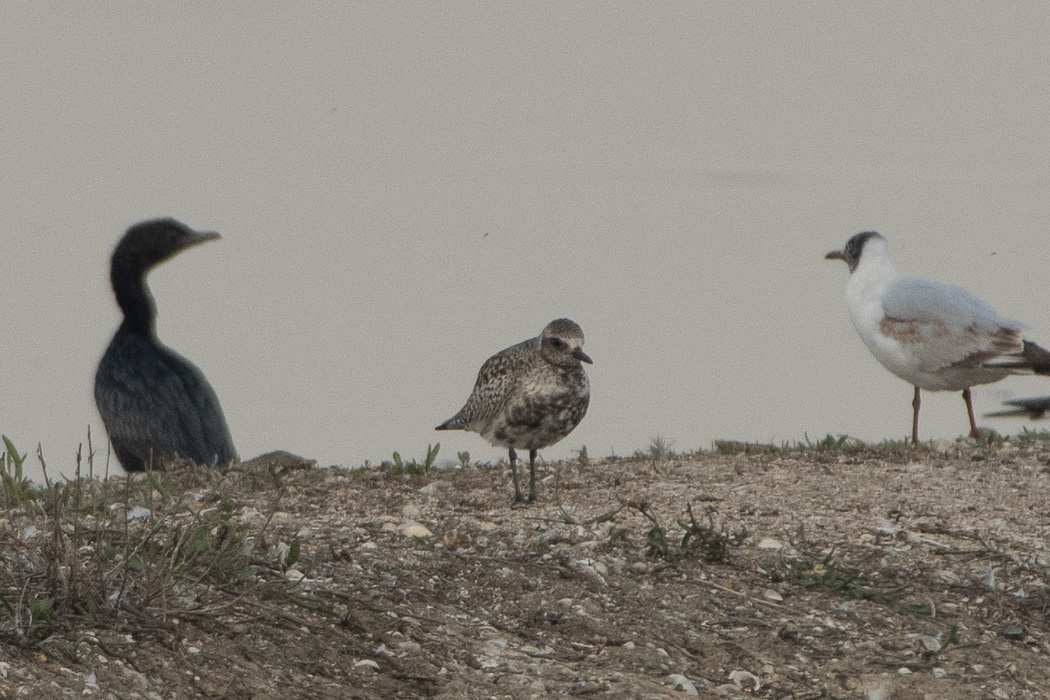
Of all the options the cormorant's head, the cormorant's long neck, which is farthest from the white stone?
the cormorant's head

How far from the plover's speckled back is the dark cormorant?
Answer: 2192mm

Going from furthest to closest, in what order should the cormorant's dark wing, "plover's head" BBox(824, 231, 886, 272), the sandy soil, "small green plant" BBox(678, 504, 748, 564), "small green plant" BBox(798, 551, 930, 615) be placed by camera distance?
"plover's head" BBox(824, 231, 886, 272)
the cormorant's dark wing
"small green plant" BBox(678, 504, 748, 564)
"small green plant" BBox(798, 551, 930, 615)
the sandy soil

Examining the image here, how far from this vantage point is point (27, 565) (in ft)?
15.2

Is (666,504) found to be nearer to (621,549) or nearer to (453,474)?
(621,549)

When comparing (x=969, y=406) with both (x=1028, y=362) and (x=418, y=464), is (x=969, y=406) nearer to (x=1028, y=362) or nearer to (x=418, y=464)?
(x=1028, y=362)

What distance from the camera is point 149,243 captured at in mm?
10055

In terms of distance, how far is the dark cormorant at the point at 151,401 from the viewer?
8.53 metres

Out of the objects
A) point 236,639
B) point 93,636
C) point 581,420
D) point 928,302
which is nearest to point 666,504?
point 581,420

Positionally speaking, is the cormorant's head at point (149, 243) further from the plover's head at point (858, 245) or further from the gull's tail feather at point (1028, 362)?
the gull's tail feather at point (1028, 362)

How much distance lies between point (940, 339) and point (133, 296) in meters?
6.04

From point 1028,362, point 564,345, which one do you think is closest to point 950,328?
point 1028,362

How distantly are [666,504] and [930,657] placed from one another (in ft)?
6.05

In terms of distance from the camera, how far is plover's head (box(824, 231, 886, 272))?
11477mm

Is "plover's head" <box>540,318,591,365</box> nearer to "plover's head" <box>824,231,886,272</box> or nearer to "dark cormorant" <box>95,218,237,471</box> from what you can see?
"dark cormorant" <box>95,218,237,471</box>
